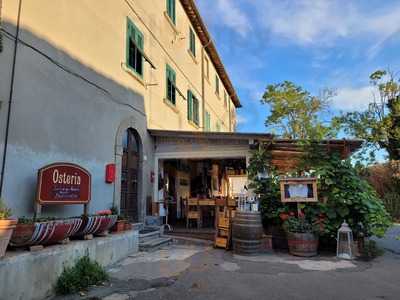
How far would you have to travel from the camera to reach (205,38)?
56.2 ft

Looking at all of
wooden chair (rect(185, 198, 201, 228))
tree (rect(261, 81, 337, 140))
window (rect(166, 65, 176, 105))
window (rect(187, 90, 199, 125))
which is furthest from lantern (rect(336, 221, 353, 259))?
tree (rect(261, 81, 337, 140))

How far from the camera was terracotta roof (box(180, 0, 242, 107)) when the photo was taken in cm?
1452

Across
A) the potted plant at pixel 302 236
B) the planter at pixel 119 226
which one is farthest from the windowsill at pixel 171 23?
the potted plant at pixel 302 236

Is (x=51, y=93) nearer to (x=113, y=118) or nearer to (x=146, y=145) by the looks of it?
(x=113, y=118)

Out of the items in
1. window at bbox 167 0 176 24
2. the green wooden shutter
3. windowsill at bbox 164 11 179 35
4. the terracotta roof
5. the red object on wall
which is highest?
the terracotta roof

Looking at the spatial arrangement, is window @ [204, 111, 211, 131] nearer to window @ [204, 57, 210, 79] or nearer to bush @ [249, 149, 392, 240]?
window @ [204, 57, 210, 79]

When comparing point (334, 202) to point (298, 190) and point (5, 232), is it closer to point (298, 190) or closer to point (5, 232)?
point (298, 190)

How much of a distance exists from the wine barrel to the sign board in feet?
3.23

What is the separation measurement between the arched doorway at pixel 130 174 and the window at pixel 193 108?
208 inches

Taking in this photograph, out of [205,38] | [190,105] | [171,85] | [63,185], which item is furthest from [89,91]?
[205,38]

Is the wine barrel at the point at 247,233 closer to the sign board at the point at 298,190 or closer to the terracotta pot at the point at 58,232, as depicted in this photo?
the sign board at the point at 298,190

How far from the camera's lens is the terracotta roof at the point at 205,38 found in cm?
1452

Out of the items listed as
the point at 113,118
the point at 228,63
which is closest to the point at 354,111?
the point at 228,63

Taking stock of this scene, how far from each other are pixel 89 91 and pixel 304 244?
5.99 metres
